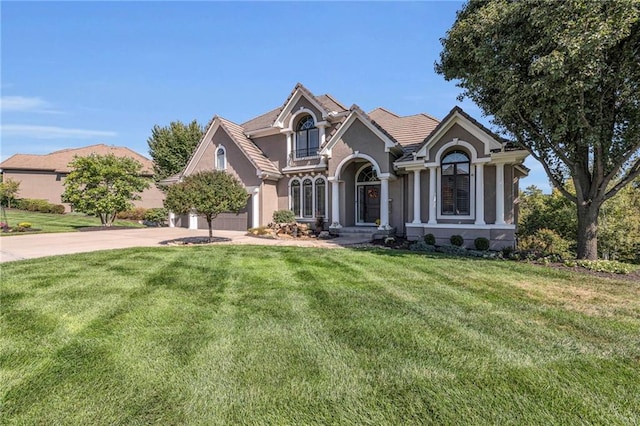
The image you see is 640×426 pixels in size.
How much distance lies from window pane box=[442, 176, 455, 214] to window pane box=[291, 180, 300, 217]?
9151 mm

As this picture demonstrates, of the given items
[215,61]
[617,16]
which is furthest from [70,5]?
[617,16]

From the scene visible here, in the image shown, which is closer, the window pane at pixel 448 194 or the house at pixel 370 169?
the house at pixel 370 169

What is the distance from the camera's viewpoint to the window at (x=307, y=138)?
19.6 meters

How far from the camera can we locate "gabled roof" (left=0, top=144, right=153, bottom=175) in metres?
36.3

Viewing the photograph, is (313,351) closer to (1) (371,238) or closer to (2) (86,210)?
(1) (371,238)

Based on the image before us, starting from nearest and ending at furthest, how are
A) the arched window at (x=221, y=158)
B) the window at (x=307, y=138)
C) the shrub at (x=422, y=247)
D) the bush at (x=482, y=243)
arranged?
the shrub at (x=422, y=247) < the bush at (x=482, y=243) < the window at (x=307, y=138) < the arched window at (x=221, y=158)

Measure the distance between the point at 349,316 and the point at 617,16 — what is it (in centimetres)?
917

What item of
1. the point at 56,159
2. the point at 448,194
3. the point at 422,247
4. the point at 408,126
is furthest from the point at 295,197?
the point at 56,159

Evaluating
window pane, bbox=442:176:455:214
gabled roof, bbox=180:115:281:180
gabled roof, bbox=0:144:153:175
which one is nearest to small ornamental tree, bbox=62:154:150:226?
gabled roof, bbox=180:115:281:180

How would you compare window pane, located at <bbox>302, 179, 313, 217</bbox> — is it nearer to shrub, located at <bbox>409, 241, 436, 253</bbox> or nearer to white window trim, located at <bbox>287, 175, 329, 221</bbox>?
white window trim, located at <bbox>287, 175, 329, 221</bbox>

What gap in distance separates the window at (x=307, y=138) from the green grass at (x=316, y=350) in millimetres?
13736

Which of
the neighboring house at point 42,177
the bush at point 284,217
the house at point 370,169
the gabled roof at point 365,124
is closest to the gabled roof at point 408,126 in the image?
the house at point 370,169

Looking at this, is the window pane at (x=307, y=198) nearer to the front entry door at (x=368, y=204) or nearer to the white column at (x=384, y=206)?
the front entry door at (x=368, y=204)

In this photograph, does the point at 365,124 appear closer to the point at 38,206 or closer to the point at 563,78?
the point at 563,78
